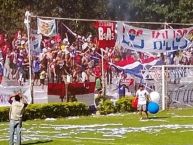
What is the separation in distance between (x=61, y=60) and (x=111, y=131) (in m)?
13.8

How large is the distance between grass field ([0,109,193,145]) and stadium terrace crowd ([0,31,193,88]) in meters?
5.79

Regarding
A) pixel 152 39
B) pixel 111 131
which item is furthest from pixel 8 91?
pixel 152 39

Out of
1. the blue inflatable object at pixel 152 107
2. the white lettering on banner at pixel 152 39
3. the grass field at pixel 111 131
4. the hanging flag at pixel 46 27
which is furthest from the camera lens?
the white lettering on banner at pixel 152 39

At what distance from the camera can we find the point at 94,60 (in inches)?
1545

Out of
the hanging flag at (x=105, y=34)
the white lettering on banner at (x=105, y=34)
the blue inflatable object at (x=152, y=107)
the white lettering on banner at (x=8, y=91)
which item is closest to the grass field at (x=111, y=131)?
the blue inflatable object at (x=152, y=107)

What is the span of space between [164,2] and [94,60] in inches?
1387

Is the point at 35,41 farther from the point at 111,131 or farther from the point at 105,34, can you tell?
the point at 111,131

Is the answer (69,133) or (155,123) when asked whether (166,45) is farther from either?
(69,133)

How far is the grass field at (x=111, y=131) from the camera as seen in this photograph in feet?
68.8

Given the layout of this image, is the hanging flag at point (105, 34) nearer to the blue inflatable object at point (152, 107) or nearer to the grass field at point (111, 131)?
the grass field at point (111, 131)

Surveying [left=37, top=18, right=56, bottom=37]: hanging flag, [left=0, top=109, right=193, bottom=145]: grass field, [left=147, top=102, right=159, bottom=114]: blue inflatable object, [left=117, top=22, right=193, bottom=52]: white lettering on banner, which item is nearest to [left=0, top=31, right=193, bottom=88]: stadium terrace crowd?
[left=117, top=22, right=193, bottom=52]: white lettering on banner

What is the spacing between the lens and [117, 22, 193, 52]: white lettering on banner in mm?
A: 37456

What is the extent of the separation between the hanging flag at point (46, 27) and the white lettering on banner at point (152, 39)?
522 cm

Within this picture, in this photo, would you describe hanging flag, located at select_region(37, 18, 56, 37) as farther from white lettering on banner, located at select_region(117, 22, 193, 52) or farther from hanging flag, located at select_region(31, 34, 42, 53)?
white lettering on banner, located at select_region(117, 22, 193, 52)
